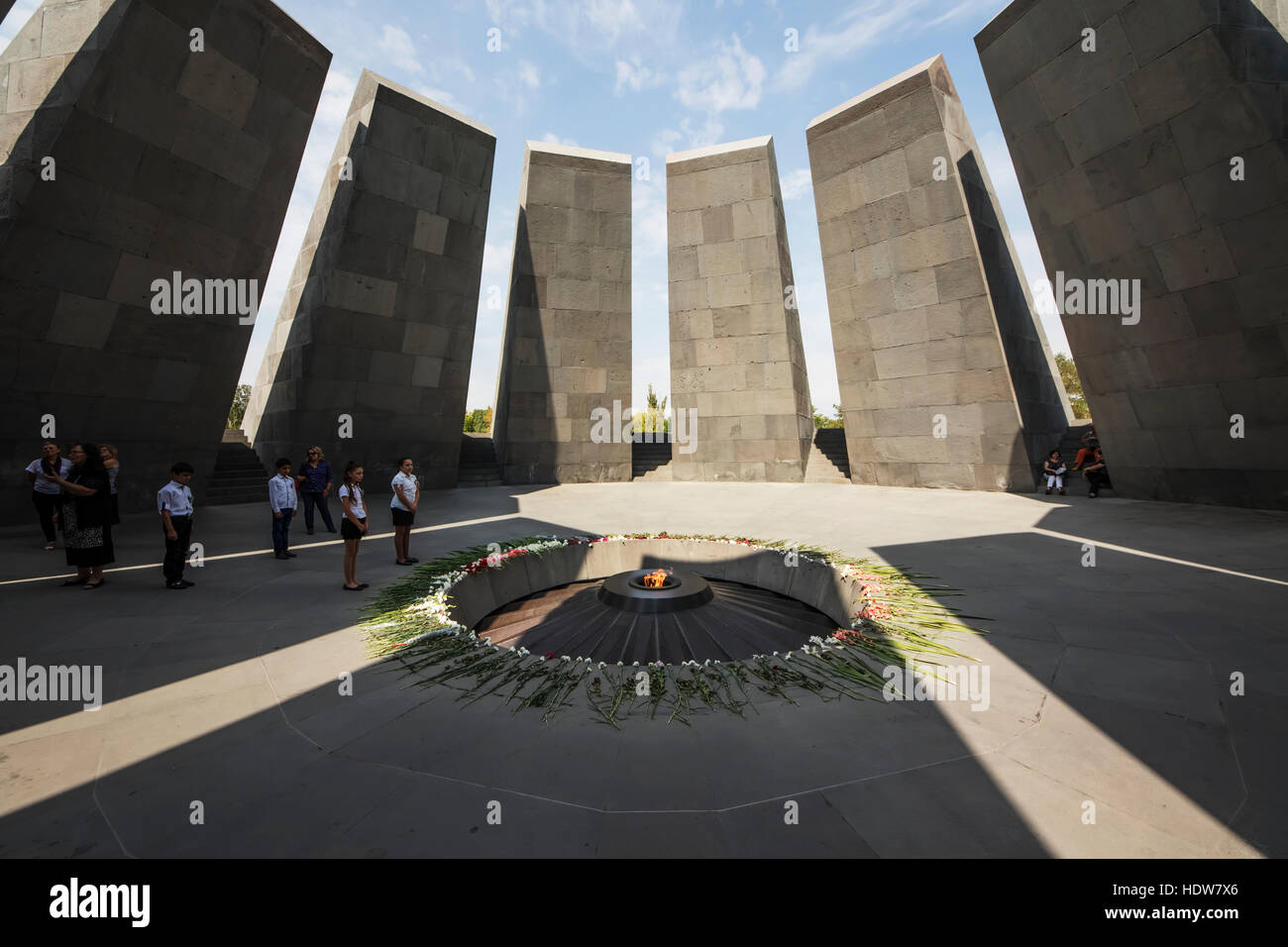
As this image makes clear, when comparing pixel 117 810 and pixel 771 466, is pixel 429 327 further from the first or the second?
pixel 117 810

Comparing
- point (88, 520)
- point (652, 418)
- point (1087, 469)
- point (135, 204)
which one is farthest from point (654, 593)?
point (652, 418)

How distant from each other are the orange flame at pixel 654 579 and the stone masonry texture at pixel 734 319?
14030 millimetres

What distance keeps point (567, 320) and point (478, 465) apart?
638 centimetres

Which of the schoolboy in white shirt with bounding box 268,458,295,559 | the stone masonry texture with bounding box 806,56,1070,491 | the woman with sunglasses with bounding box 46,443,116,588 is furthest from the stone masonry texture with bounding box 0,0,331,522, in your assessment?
the stone masonry texture with bounding box 806,56,1070,491

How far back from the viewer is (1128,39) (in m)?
10.7

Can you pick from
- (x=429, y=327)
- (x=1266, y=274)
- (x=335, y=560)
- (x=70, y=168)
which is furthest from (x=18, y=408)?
(x=1266, y=274)

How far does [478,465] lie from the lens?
2195 centimetres

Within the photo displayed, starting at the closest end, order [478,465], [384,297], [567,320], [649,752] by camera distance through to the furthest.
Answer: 1. [649,752]
2. [384,297]
3. [567,320]
4. [478,465]

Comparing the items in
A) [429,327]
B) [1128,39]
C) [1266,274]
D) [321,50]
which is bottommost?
[1266,274]

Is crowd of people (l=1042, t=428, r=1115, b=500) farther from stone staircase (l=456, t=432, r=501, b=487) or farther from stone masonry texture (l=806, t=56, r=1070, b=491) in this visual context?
stone staircase (l=456, t=432, r=501, b=487)

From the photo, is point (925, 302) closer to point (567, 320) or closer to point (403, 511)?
point (567, 320)

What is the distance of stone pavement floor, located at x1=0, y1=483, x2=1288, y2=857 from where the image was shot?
9.34 feet

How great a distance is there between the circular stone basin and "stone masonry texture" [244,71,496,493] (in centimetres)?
1270
